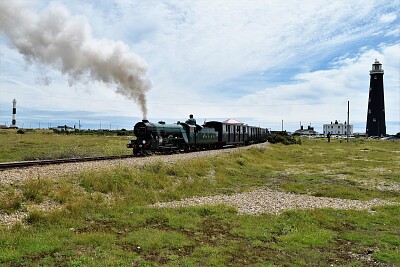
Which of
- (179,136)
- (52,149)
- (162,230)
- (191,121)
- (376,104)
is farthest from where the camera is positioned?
(376,104)

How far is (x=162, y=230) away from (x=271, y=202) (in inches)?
253

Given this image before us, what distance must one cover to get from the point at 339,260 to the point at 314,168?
74.9 feet

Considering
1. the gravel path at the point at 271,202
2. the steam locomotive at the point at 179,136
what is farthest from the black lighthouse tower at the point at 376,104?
the gravel path at the point at 271,202

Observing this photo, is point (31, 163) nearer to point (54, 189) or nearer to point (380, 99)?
point (54, 189)

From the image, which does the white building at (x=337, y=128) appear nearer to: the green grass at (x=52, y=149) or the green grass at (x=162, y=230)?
the green grass at (x=52, y=149)

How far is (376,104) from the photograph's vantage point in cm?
11600

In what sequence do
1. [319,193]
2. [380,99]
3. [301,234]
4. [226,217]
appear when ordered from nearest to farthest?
[301,234] < [226,217] < [319,193] < [380,99]

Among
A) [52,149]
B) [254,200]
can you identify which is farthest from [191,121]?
[254,200]

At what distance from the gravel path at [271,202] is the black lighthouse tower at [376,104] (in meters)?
110

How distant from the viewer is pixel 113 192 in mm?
14914

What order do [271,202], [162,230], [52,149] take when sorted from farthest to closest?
[52,149]
[271,202]
[162,230]

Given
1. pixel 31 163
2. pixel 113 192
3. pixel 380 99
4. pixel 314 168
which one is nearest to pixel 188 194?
pixel 113 192

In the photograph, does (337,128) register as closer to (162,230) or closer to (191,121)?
(191,121)

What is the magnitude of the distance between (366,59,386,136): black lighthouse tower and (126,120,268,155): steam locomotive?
81.6 meters
